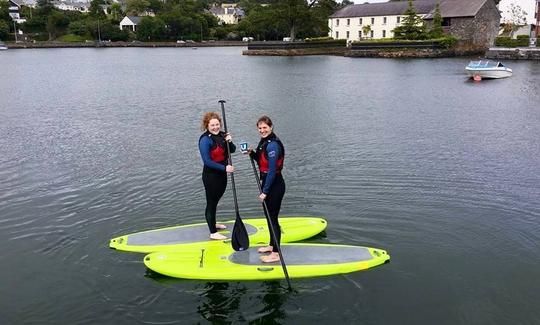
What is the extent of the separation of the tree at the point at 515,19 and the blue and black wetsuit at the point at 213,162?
84.4m

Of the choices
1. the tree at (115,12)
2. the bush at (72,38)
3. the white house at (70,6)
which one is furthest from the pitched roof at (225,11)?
the bush at (72,38)

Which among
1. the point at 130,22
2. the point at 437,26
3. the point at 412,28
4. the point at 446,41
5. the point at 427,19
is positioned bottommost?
the point at 446,41

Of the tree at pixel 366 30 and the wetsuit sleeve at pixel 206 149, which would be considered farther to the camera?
the tree at pixel 366 30

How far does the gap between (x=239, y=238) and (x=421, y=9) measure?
82.4 meters

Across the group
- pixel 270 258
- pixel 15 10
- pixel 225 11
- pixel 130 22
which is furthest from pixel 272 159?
pixel 225 11

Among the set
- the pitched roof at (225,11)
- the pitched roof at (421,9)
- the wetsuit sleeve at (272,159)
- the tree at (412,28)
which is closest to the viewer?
the wetsuit sleeve at (272,159)

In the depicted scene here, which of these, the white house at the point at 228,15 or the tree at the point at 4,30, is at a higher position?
the white house at the point at 228,15

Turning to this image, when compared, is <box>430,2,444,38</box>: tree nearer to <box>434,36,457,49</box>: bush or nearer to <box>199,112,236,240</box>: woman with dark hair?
<box>434,36,457,49</box>: bush

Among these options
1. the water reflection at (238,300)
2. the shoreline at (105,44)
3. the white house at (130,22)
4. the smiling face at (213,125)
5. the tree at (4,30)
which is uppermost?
the white house at (130,22)

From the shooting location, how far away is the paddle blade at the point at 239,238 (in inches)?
333

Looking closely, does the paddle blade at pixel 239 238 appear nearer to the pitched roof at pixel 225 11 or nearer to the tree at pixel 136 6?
the tree at pixel 136 6

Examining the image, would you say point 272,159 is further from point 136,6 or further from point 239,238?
point 136,6

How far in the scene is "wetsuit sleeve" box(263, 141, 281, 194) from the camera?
298 inches

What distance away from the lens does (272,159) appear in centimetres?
761
